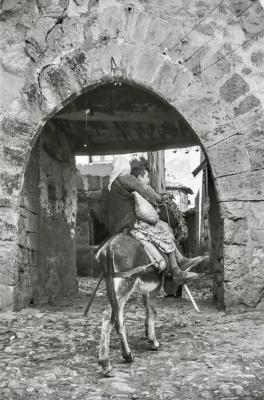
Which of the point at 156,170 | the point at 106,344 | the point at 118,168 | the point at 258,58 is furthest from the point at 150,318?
the point at 156,170

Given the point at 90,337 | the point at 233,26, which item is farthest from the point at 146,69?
the point at 90,337

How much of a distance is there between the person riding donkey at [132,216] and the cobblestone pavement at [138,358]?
2.19ft

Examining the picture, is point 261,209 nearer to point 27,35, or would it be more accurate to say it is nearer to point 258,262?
point 258,262

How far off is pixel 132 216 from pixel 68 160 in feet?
13.4

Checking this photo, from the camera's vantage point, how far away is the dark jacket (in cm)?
461

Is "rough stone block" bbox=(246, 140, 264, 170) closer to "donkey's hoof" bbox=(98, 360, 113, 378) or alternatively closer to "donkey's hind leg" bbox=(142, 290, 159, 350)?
"donkey's hind leg" bbox=(142, 290, 159, 350)

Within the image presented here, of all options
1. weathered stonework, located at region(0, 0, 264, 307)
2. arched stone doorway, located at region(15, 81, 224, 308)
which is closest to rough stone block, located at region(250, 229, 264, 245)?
weathered stonework, located at region(0, 0, 264, 307)

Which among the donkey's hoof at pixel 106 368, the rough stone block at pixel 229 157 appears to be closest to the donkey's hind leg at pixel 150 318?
the donkey's hoof at pixel 106 368

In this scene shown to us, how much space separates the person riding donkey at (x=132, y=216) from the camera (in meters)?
4.61

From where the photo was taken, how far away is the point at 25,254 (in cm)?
670

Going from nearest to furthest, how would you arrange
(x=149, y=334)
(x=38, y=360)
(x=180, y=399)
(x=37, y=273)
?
1. (x=180, y=399)
2. (x=38, y=360)
3. (x=149, y=334)
4. (x=37, y=273)

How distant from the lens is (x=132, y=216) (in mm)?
4691

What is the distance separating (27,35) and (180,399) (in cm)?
433

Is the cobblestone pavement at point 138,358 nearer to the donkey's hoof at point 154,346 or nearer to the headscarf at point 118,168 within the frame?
the donkey's hoof at point 154,346
